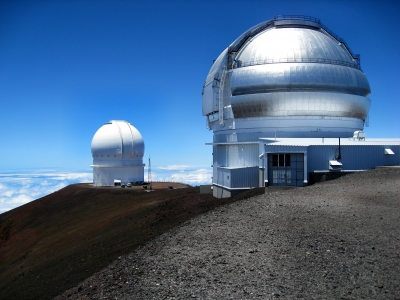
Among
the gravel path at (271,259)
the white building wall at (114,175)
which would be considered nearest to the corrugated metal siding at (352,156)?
the gravel path at (271,259)

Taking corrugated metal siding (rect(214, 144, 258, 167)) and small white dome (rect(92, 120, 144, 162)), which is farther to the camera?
small white dome (rect(92, 120, 144, 162))

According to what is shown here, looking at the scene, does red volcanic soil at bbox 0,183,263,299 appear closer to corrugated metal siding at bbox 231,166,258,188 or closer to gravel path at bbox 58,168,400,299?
corrugated metal siding at bbox 231,166,258,188

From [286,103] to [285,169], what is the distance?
5.68m

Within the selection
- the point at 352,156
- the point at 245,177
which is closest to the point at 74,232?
the point at 245,177

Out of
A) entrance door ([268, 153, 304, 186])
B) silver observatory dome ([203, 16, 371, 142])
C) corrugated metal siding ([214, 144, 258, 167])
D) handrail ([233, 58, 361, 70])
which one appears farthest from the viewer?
corrugated metal siding ([214, 144, 258, 167])

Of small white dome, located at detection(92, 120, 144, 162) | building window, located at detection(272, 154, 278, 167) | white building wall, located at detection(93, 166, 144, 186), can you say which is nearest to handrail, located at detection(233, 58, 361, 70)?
building window, located at detection(272, 154, 278, 167)

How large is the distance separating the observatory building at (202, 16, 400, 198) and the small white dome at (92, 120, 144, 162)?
2050cm

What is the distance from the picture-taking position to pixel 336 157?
67.8ft

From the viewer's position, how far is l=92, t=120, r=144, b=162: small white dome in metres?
46.0

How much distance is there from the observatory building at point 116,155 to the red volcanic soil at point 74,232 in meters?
4.33

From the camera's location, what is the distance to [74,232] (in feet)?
85.0

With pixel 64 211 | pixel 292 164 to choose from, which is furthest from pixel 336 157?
pixel 64 211

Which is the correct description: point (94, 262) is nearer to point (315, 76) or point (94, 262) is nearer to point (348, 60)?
point (315, 76)

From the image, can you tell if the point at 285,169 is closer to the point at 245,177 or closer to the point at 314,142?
the point at 314,142
